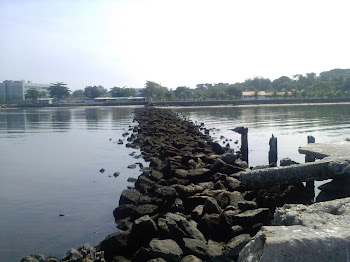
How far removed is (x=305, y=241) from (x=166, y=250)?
7.78ft

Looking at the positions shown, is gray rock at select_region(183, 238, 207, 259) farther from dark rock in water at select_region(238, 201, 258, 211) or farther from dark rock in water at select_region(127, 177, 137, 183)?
dark rock in water at select_region(127, 177, 137, 183)

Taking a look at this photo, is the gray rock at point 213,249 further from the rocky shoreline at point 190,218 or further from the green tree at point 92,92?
the green tree at point 92,92

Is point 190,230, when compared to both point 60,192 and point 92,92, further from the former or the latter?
point 92,92

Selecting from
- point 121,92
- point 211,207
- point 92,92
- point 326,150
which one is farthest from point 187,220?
point 92,92

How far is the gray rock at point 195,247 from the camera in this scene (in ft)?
18.6

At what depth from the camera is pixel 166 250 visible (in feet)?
18.3

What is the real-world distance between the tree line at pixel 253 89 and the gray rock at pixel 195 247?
95725 millimetres

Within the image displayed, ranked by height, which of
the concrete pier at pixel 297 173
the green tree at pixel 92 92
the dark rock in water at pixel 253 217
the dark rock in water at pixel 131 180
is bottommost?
the dark rock in water at pixel 131 180

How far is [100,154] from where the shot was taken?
58.7 feet

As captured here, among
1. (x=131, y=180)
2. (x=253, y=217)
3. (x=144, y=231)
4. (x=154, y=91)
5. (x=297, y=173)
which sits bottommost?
(x=131, y=180)

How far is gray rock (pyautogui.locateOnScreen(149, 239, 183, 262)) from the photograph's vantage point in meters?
5.48

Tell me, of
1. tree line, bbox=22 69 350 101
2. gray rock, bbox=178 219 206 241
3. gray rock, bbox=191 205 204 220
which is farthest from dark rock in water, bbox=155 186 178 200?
tree line, bbox=22 69 350 101

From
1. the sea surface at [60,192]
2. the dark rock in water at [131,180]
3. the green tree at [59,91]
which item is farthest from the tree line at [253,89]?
the dark rock in water at [131,180]

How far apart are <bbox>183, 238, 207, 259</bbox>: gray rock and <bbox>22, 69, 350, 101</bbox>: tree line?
95725mm
